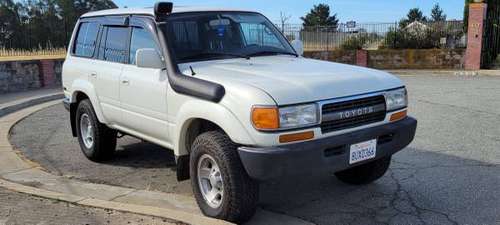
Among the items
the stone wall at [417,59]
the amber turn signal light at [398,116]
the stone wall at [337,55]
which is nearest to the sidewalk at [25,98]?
the amber turn signal light at [398,116]

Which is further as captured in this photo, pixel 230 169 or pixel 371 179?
pixel 371 179

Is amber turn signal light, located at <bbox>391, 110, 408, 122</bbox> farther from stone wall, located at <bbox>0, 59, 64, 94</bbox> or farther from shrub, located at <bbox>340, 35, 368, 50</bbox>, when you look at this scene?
shrub, located at <bbox>340, 35, 368, 50</bbox>

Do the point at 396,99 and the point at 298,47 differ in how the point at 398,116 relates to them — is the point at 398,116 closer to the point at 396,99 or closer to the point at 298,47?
the point at 396,99

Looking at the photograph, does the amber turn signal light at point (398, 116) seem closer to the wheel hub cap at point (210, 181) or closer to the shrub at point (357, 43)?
the wheel hub cap at point (210, 181)

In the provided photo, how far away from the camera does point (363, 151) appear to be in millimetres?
4574

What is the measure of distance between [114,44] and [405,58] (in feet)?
60.9

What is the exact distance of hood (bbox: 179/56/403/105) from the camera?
167 inches

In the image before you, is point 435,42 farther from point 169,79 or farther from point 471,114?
point 169,79

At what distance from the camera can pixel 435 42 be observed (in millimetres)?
24625

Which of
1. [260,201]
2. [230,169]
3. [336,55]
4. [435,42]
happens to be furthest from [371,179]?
[435,42]

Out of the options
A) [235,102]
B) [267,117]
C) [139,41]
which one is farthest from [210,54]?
[267,117]

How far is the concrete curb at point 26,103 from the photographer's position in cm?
1135

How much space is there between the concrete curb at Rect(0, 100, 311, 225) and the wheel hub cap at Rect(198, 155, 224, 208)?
7.3 inches

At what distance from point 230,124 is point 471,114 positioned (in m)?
7.06
